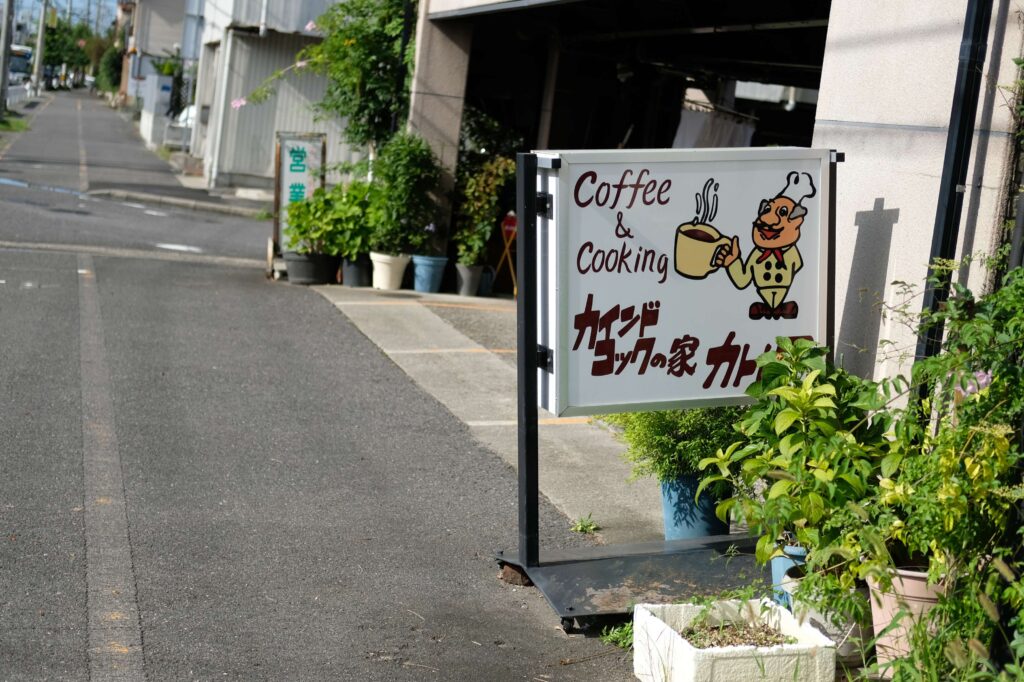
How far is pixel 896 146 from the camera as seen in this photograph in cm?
536

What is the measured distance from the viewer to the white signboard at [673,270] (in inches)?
198

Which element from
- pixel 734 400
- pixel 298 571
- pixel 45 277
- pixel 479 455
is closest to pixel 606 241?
pixel 734 400

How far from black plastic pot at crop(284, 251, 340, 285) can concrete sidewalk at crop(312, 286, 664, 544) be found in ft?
1.01

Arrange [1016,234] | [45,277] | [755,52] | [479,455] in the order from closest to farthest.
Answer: [1016,234]
[479,455]
[45,277]
[755,52]

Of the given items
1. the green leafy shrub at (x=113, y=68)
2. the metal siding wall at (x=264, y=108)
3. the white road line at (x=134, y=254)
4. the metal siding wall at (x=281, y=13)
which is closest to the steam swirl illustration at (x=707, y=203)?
the white road line at (x=134, y=254)

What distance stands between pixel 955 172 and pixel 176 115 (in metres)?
41.8

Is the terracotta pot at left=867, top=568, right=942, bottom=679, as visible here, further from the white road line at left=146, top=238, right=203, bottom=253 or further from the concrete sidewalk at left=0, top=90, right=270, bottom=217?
the white road line at left=146, top=238, right=203, bottom=253

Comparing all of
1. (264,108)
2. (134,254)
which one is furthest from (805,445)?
(264,108)

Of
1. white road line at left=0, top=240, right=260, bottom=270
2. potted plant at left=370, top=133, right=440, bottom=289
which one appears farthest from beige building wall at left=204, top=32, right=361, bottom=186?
potted plant at left=370, top=133, right=440, bottom=289

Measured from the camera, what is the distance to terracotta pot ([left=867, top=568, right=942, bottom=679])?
13.3ft

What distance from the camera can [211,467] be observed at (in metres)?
6.88

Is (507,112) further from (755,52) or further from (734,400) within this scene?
(734,400)

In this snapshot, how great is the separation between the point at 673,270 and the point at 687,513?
50.6 inches

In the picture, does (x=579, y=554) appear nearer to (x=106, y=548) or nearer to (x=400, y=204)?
(x=106, y=548)
